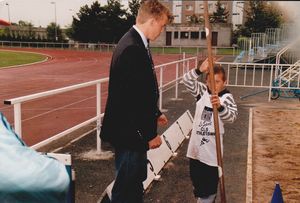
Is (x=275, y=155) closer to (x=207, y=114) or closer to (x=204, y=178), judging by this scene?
(x=204, y=178)

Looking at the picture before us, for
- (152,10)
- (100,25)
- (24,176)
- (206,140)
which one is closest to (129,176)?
(206,140)

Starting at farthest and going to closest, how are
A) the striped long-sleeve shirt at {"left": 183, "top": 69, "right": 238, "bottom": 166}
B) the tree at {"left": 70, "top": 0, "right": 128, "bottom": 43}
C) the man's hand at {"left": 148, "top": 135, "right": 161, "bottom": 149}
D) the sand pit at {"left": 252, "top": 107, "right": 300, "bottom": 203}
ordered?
the tree at {"left": 70, "top": 0, "right": 128, "bottom": 43} → the sand pit at {"left": 252, "top": 107, "right": 300, "bottom": 203} → the striped long-sleeve shirt at {"left": 183, "top": 69, "right": 238, "bottom": 166} → the man's hand at {"left": 148, "top": 135, "right": 161, "bottom": 149}

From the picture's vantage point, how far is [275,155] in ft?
18.2

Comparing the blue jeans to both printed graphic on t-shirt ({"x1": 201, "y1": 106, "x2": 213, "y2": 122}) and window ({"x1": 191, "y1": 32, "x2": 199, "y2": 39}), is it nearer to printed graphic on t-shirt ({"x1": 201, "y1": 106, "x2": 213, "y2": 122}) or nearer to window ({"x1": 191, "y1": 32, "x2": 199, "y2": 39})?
printed graphic on t-shirt ({"x1": 201, "y1": 106, "x2": 213, "y2": 122})

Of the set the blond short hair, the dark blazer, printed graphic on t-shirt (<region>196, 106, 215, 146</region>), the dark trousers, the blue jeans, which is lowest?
the dark trousers

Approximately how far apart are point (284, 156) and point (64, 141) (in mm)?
3755

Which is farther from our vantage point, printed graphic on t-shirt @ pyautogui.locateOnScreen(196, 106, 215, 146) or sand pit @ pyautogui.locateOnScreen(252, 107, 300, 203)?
sand pit @ pyautogui.locateOnScreen(252, 107, 300, 203)

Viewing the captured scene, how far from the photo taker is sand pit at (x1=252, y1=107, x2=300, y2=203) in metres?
4.24

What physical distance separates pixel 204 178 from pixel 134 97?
4.41ft

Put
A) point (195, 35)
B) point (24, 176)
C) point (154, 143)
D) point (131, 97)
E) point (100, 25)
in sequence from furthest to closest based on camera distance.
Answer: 1. point (195, 35)
2. point (100, 25)
3. point (154, 143)
4. point (131, 97)
5. point (24, 176)

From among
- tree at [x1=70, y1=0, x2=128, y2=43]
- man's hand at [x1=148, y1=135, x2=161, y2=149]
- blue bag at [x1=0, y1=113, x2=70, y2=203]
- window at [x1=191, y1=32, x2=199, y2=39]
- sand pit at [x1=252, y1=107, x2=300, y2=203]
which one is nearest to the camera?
blue bag at [x1=0, y1=113, x2=70, y2=203]

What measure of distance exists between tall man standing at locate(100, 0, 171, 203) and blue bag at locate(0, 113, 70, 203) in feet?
6.10

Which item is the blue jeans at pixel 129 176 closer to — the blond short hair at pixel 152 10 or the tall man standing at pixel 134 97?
the tall man standing at pixel 134 97

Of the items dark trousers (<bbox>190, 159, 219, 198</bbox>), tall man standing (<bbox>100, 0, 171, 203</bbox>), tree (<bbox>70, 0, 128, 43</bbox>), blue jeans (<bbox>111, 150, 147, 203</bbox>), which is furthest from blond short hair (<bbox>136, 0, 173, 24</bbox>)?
tree (<bbox>70, 0, 128, 43</bbox>)
